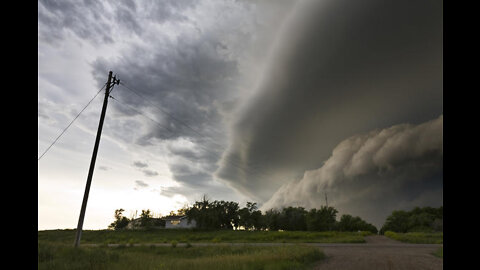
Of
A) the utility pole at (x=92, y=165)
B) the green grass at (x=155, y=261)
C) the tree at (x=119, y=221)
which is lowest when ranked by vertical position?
the tree at (x=119, y=221)

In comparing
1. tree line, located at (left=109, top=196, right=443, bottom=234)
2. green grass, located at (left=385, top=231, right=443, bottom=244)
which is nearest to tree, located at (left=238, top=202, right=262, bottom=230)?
tree line, located at (left=109, top=196, right=443, bottom=234)

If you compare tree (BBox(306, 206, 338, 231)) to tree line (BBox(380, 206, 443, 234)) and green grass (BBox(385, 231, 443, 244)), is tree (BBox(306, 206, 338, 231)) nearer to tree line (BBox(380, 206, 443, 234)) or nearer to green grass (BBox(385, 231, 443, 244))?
tree line (BBox(380, 206, 443, 234))

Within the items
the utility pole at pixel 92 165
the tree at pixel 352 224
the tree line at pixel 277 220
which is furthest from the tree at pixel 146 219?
the utility pole at pixel 92 165

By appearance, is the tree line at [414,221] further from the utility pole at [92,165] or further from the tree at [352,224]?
the utility pole at [92,165]

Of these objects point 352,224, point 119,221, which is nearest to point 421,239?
point 352,224

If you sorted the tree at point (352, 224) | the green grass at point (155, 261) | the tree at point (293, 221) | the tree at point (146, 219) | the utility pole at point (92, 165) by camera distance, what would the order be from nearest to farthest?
the green grass at point (155, 261) → the utility pole at point (92, 165) → the tree at point (146, 219) → the tree at point (293, 221) → the tree at point (352, 224)

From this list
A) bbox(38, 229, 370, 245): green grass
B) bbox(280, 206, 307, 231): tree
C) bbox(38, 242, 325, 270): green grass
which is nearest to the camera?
bbox(38, 242, 325, 270): green grass

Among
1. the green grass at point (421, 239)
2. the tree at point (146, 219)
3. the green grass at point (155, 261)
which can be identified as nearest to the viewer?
the green grass at point (155, 261)

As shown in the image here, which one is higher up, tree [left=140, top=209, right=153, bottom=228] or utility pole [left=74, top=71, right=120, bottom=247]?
utility pole [left=74, top=71, right=120, bottom=247]
